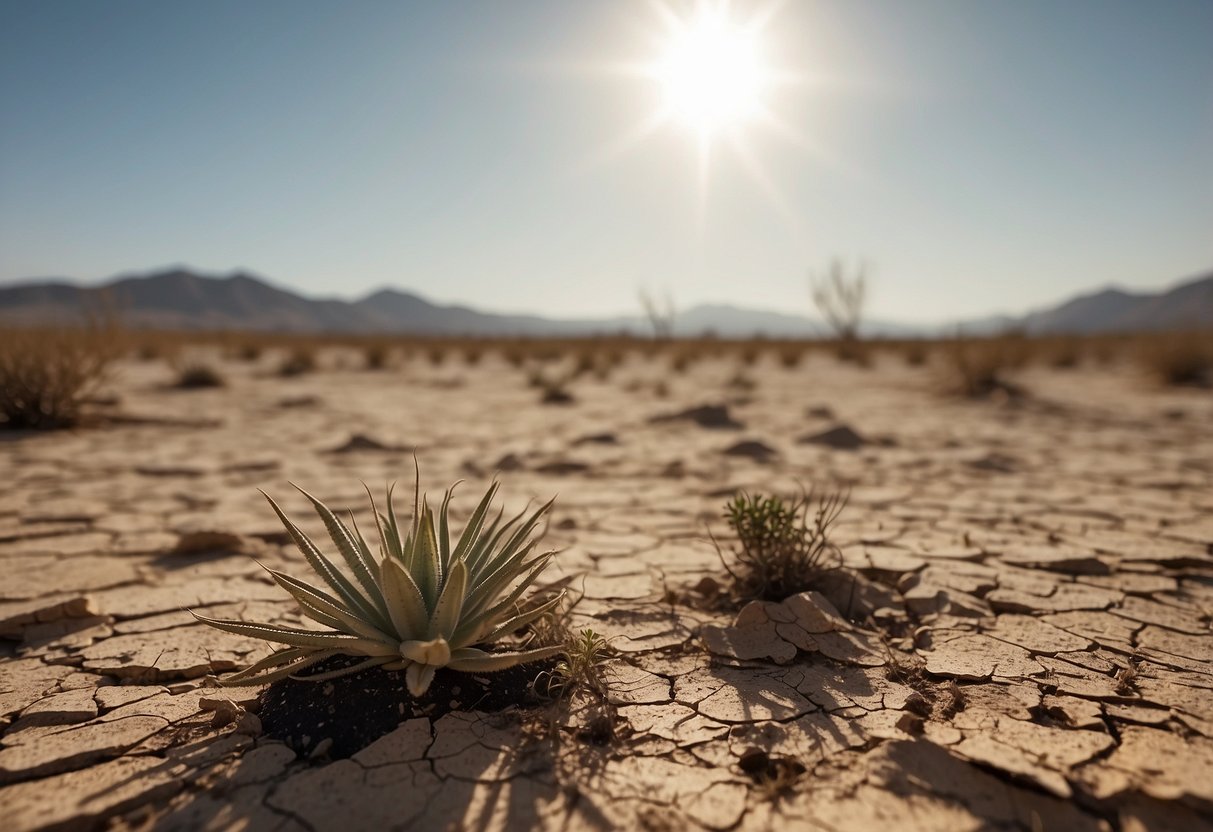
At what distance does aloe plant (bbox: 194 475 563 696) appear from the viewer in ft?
4.66

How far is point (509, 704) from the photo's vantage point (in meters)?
1.57

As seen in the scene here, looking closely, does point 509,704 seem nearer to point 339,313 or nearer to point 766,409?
point 766,409

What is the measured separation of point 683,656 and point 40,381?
560 centimetres

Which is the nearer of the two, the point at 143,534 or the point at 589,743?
the point at 589,743

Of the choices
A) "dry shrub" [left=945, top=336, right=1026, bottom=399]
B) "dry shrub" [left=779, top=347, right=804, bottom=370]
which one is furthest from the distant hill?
"dry shrub" [left=945, top=336, right=1026, bottom=399]

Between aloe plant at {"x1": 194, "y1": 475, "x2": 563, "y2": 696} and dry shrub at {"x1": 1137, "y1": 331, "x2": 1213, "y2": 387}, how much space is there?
10220mm

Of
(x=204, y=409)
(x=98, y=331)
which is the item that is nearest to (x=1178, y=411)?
(x=204, y=409)

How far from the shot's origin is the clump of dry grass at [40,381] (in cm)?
481

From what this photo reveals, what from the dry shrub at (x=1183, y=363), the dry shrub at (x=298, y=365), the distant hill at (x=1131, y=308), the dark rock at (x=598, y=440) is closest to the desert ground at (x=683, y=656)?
the dark rock at (x=598, y=440)

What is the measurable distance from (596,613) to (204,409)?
6.03 meters

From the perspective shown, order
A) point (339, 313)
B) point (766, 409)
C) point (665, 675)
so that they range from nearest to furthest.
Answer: point (665, 675)
point (766, 409)
point (339, 313)

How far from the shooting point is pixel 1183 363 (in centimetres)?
840

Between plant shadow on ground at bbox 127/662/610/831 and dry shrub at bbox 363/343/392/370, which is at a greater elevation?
dry shrub at bbox 363/343/392/370

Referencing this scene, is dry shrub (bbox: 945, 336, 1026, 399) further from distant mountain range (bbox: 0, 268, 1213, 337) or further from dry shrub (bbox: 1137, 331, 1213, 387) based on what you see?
distant mountain range (bbox: 0, 268, 1213, 337)
